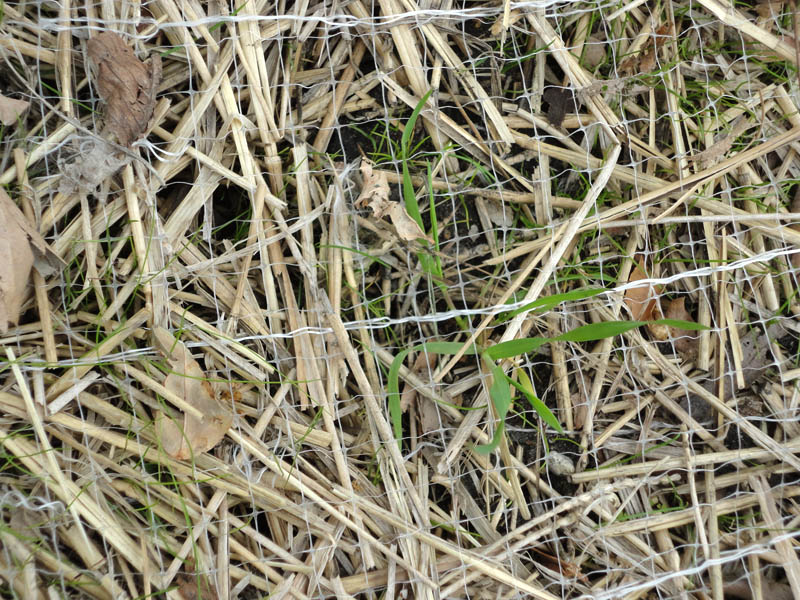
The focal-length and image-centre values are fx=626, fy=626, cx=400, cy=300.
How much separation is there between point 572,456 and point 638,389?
0.74ft

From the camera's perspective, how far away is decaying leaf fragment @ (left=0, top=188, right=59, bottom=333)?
129cm

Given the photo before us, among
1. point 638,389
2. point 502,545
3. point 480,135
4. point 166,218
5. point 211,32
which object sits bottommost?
point 502,545

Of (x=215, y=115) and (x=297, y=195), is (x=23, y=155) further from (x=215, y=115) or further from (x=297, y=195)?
Result: (x=297, y=195)

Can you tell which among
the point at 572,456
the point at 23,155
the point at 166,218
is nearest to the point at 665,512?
the point at 572,456

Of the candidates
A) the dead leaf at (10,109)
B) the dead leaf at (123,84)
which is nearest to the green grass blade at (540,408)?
the dead leaf at (123,84)

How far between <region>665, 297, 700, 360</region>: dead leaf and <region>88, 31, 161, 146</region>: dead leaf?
4.27 feet

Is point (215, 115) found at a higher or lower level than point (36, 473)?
higher

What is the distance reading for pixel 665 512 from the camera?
1464mm

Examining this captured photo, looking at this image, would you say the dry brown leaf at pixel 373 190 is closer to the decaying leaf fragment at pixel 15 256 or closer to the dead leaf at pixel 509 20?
the dead leaf at pixel 509 20

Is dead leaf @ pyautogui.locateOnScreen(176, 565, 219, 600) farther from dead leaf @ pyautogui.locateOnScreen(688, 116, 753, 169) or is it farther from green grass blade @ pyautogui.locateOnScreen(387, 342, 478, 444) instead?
dead leaf @ pyautogui.locateOnScreen(688, 116, 753, 169)

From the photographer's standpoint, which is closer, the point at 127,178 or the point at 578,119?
the point at 127,178

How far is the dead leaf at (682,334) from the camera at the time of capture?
1.52 meters

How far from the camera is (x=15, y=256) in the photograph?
130 centimetres

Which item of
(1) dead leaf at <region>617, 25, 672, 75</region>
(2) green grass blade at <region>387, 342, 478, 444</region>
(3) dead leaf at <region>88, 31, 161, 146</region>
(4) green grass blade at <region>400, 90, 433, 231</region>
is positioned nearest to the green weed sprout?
(2) green grass blade at <region>387, 342, 478, 444</region>
